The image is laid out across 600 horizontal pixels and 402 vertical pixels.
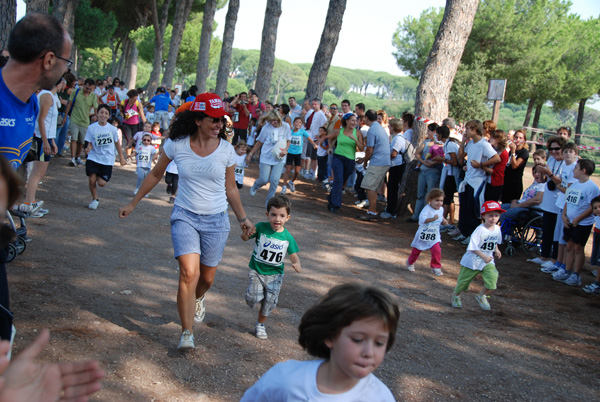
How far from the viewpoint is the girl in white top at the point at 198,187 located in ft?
16.0

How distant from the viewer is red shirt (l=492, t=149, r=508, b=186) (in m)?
10.5

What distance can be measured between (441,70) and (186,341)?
10.1m

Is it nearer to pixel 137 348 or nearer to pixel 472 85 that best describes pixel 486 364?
pixel 137 348

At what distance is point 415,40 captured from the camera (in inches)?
1896

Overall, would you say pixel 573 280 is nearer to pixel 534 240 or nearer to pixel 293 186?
pixel 534 240

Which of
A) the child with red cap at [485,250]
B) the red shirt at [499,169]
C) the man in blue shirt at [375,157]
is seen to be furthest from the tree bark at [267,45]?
the child with red cap at [485,250]

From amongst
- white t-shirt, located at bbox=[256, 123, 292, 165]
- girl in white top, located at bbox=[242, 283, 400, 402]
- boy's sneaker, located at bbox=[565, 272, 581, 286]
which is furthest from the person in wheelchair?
girl in white top, located at bbox=[242, 283, 400, 402]

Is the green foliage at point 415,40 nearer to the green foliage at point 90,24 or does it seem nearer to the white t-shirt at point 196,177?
the green foliage at point 90,24

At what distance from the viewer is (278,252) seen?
5336mm

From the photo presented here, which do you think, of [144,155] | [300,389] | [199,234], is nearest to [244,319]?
[199,234]

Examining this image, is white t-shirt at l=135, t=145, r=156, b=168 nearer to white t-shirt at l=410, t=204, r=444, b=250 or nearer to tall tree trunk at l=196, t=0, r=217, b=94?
white t-shirt at l=410, t=204, r=444, b=250

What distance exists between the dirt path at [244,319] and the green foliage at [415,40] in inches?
1566

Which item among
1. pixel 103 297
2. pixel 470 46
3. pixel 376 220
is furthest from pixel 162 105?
pixel 470 46

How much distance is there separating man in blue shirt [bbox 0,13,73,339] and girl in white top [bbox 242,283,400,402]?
174 centimetres
